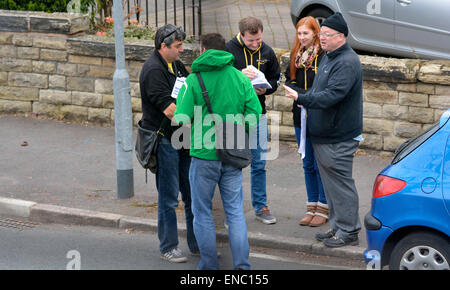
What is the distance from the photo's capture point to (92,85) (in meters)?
10.9

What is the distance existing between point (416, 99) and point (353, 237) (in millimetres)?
3049

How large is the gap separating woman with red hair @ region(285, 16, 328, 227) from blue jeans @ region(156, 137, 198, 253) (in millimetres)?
1185

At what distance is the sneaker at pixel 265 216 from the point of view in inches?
293

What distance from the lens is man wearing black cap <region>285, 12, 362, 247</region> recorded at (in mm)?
6430

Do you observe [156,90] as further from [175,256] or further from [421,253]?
[421,253]

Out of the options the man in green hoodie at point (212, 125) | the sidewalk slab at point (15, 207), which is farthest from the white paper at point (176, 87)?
the sidewalk slab at point (15, 207)

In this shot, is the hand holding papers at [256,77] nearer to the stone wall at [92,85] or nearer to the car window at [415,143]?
the car window at [415,143]

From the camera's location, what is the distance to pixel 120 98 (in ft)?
27.0

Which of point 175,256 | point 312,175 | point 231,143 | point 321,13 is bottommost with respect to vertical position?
point 175,256

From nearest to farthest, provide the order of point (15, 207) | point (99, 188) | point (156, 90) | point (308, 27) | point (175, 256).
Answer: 1. point (156, 90)
2. point (175, 256)
3. point (308, 27)
4. point (15, 207)
5. point (99, 188)

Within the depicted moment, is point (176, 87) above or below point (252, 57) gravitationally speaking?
below

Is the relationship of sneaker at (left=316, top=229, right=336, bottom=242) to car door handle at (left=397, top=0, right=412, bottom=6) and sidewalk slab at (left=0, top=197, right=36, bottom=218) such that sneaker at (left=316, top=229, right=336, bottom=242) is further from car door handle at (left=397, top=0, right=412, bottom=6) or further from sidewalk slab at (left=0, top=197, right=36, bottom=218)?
car door handle at (left=397, top=0, right=412, bottom=6)

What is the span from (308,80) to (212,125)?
1.66 metres

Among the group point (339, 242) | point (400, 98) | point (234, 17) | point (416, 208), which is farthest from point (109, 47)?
point (416, 208)
